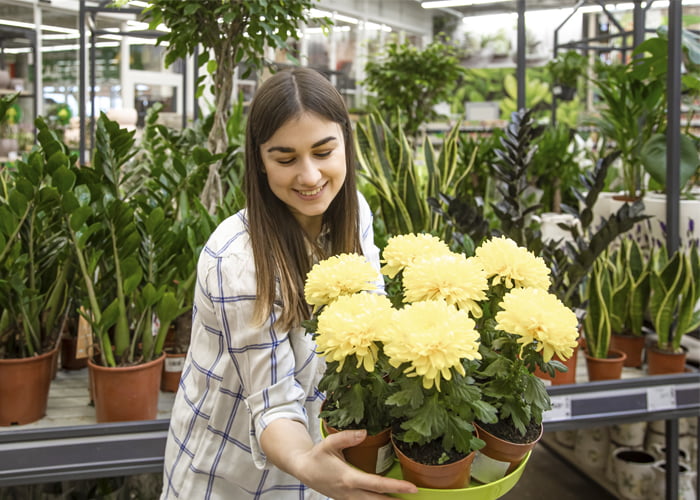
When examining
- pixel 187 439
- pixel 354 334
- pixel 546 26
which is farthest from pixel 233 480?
pixel 546 26

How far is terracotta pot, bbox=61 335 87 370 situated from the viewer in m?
1.75

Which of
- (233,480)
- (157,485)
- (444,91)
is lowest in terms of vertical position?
(157,485)

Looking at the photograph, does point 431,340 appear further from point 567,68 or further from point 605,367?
point 567,68

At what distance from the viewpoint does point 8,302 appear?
4.58 ft

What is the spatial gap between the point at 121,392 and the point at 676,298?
1.47 m

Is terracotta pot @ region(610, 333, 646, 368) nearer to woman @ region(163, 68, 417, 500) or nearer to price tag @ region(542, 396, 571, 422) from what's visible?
price tag @ region(542, 396, 571, 422)

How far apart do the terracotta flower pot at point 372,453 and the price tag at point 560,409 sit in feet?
3.21

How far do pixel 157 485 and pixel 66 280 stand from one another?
613 mm

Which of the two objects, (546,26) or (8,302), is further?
(546,26)

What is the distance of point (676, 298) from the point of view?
5.82 ft

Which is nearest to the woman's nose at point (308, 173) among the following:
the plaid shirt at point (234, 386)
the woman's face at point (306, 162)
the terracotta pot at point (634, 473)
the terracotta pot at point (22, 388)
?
the woman's face at point (306, 162)

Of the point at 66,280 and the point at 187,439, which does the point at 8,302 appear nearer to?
the point at 66,280

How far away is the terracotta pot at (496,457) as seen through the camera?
630 millimetres

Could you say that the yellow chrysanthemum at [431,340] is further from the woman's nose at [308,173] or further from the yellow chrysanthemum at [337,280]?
the woman's nose at [308,173]
